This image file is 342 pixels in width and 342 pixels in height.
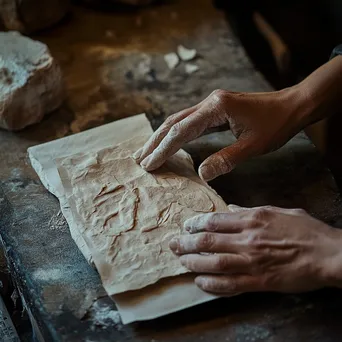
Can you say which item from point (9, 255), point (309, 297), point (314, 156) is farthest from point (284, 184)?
point (9, 255)

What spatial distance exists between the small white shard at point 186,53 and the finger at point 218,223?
3.13ft

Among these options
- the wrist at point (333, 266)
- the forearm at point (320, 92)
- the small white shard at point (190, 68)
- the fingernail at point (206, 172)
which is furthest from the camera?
the small white shard at point (190, 68)

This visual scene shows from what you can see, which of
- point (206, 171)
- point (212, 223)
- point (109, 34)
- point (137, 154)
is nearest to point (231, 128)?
point (206, 171)

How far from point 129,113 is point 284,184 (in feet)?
1.89

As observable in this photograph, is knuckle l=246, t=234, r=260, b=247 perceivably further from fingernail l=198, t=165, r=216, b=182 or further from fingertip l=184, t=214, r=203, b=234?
fingernail l=198, t=165, r=216, b=182

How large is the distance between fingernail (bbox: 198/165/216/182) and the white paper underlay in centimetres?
27

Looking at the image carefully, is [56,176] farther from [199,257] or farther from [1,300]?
[199,257]

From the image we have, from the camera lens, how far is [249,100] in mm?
1746

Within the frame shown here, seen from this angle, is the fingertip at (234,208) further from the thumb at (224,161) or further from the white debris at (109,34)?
the white debris at (109,34)

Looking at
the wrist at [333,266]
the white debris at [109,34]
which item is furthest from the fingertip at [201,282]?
the white debris at [109,34]

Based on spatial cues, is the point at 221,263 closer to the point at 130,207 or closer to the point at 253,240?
the point at 253,240

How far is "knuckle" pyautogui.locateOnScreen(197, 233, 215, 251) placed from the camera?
1439 millimetres

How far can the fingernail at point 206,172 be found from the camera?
168cm

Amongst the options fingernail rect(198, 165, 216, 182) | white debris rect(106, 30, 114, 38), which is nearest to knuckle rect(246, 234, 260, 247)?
fingernail rect(198, 165, 216, 182)
